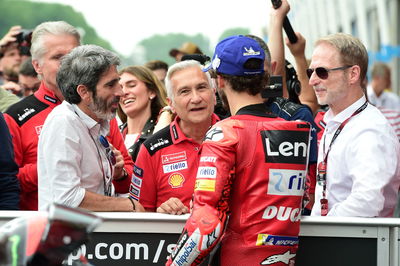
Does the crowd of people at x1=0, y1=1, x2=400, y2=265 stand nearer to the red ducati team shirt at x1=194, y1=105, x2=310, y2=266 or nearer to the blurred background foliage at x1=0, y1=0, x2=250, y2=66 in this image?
the red ducati team shirt at x1=194, y1=105, x2=310, y2=266

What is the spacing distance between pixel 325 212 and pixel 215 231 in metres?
1.07

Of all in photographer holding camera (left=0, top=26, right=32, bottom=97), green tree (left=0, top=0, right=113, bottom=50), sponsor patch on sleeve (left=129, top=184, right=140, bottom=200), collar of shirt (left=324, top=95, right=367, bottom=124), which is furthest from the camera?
green tree (left=0, top=0, right=113, bottom=50)

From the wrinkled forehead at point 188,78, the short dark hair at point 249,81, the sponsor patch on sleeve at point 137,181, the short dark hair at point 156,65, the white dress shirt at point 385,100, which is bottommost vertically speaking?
the sponsor patch on sleeve at point 137,181

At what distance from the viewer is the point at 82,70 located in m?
4.92

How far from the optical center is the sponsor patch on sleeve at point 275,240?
4.07 m

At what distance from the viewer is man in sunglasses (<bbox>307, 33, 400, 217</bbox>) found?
4.45 metres

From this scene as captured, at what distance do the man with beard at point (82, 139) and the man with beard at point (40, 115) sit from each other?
1.07 feet

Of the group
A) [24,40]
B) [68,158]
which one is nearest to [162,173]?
[68,158]

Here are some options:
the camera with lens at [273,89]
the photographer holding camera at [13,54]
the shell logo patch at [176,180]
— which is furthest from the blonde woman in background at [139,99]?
the camera with lens at [273,89]

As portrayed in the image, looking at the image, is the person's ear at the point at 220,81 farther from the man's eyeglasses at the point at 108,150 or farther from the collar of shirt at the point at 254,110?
the man's eyeglasses at the point at 108,150

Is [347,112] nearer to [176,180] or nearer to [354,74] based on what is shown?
[354,74]

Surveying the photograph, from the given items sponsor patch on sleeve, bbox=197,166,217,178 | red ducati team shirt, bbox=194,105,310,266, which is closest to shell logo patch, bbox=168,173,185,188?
red ducati team shirt, bbox=194,105,310,266

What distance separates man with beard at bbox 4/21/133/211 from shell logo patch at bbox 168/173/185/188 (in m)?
0.41

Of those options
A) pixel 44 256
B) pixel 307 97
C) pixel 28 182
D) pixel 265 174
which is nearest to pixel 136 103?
pixel 307 97
